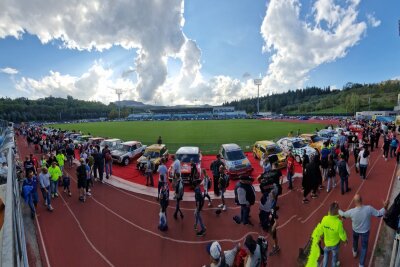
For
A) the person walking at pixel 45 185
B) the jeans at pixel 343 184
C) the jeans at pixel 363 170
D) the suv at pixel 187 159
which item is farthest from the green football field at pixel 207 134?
the person walking at pixel 45 185

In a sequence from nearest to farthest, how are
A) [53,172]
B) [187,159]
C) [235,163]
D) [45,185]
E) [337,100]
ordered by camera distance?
[45,185]
[53,172]
[235,163]
[187,159]
[337,100]

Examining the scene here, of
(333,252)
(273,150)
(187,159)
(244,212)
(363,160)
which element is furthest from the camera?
(273,150)

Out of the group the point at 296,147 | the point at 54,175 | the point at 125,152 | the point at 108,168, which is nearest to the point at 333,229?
the point at 54,175

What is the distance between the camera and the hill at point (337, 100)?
110 meters

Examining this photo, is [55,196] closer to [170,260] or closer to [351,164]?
[170,260]

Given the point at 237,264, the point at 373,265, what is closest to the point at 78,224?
the point at 237,264

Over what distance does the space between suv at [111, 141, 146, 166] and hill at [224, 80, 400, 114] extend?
106501mm

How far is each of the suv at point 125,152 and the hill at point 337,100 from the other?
349 feet

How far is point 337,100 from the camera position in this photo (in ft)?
454

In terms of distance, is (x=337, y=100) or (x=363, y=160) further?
(x=337, y=100)

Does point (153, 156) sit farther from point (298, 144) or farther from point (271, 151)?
point (298, 144)

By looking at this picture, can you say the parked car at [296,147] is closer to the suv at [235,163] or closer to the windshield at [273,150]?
the windshield at [273,150]

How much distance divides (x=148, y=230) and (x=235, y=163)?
7.55 m

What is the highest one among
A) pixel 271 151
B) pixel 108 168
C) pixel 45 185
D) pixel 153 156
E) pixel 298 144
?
pixel 298 144
